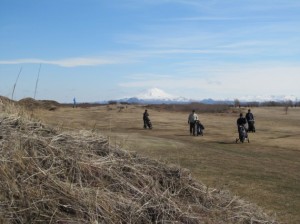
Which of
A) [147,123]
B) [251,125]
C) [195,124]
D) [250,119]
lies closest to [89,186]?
[195,124]

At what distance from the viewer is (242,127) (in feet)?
98.8

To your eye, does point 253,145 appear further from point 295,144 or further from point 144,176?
point 144,176

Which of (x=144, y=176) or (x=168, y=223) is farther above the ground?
(x=144, y=176)

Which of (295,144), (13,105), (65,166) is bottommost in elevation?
(295,144)

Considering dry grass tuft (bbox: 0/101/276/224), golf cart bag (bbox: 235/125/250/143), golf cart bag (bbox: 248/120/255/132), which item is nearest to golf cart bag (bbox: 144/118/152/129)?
golf cart bag (bbox: 248/120/255/132)

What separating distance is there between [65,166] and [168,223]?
4.47ft

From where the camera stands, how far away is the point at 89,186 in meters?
5.52

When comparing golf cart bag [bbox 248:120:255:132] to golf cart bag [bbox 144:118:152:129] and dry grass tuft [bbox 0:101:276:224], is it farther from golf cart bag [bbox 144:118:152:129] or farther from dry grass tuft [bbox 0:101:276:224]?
dry grass tuft [bbox 0:101:276:224]

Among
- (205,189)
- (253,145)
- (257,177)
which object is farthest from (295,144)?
(205,189)

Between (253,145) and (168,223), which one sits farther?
(253,145)

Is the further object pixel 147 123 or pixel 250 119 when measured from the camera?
pixel 147 123

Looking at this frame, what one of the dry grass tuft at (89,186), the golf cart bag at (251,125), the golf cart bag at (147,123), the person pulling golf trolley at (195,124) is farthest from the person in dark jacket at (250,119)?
the dry grass tuft at (89,186)

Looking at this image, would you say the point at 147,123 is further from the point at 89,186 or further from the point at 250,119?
the point at 89,186

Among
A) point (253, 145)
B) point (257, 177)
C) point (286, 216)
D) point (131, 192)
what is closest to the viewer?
point (131, 192)
